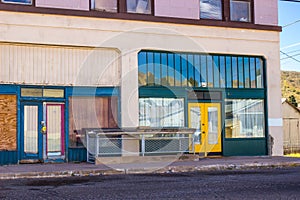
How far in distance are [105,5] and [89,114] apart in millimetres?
4011

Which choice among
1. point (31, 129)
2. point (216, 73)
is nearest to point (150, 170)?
point (31, 129)

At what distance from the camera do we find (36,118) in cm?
1667

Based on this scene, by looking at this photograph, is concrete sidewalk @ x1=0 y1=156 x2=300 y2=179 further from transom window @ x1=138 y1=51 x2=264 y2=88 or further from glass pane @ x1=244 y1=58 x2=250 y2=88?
glass pane @ x1=244 y1=58 x2=250 y2=88

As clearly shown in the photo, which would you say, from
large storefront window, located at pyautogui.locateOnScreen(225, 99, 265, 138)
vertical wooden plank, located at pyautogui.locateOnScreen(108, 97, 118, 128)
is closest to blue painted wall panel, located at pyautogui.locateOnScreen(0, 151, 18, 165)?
vertical wooden plank, located at pyautogui.locateOnScreen(108, 97, 118, 128)

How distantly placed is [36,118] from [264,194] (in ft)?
31.7

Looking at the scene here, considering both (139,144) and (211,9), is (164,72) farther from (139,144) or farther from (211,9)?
(211,9)

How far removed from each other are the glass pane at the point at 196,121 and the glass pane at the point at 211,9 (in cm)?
369

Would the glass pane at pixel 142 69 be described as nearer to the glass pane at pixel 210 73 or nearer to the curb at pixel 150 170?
the glass pane at pixel 210 73

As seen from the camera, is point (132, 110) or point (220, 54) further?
point (220, 54)

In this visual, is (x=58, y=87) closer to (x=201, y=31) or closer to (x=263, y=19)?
(x=201, y=31)

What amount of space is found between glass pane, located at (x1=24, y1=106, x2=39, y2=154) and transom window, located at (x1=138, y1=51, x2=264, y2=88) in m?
4.07

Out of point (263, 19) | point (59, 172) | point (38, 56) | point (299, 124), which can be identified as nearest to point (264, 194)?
point (59, 172)

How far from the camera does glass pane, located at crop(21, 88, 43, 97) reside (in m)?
16.4

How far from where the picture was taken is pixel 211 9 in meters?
19.4
